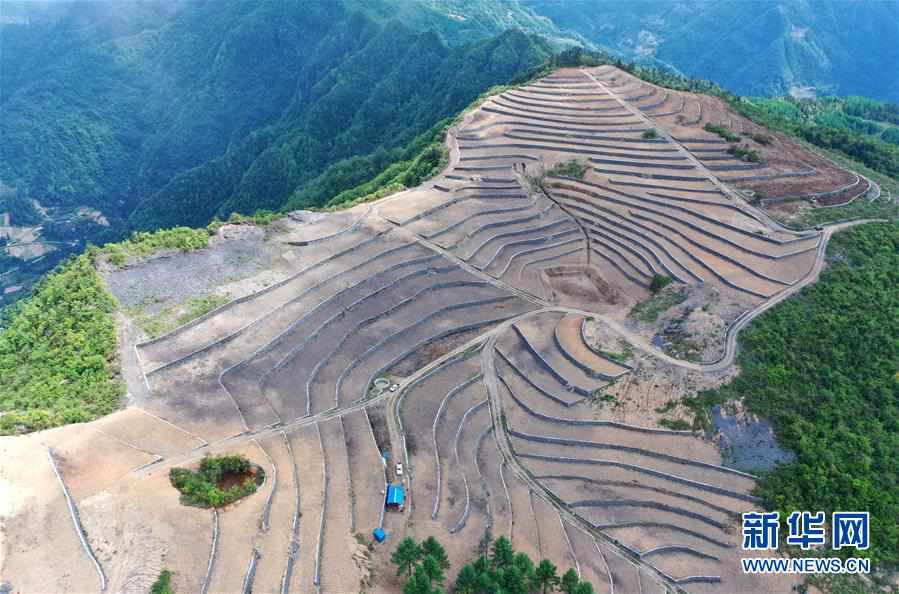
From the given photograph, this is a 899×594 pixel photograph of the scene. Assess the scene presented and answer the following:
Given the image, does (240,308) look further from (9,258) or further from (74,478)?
(9,258)

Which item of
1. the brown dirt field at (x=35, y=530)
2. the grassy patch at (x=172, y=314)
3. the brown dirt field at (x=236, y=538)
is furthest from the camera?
the grassy patch at (x=172, y=314)

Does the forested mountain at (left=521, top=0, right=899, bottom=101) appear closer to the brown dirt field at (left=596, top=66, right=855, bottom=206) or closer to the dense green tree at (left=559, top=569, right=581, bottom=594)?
the brown dirt field at (left=596, top=66, right=855, bottom=206)

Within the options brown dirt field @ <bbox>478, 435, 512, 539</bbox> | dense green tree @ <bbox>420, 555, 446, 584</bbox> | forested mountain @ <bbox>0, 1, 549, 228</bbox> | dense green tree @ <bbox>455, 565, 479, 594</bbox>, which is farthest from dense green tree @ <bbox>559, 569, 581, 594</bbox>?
forested mountain @ <bbox>0, 1, 549, 228</bbox>

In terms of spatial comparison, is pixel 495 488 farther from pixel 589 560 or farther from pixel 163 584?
pixel 163 584

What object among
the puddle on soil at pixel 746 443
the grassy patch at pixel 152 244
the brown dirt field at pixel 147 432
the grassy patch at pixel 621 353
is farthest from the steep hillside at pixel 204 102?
the puddle on soil at pixel 746 443

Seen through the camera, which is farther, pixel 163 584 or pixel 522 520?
pixel 522 520

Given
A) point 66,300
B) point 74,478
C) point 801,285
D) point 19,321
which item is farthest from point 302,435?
point 801,285

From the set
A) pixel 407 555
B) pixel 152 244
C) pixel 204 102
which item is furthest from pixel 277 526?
pixel 204 102

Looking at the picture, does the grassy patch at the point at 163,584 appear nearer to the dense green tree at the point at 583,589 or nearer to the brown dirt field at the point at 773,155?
the dense green tree at the point at 583,589
